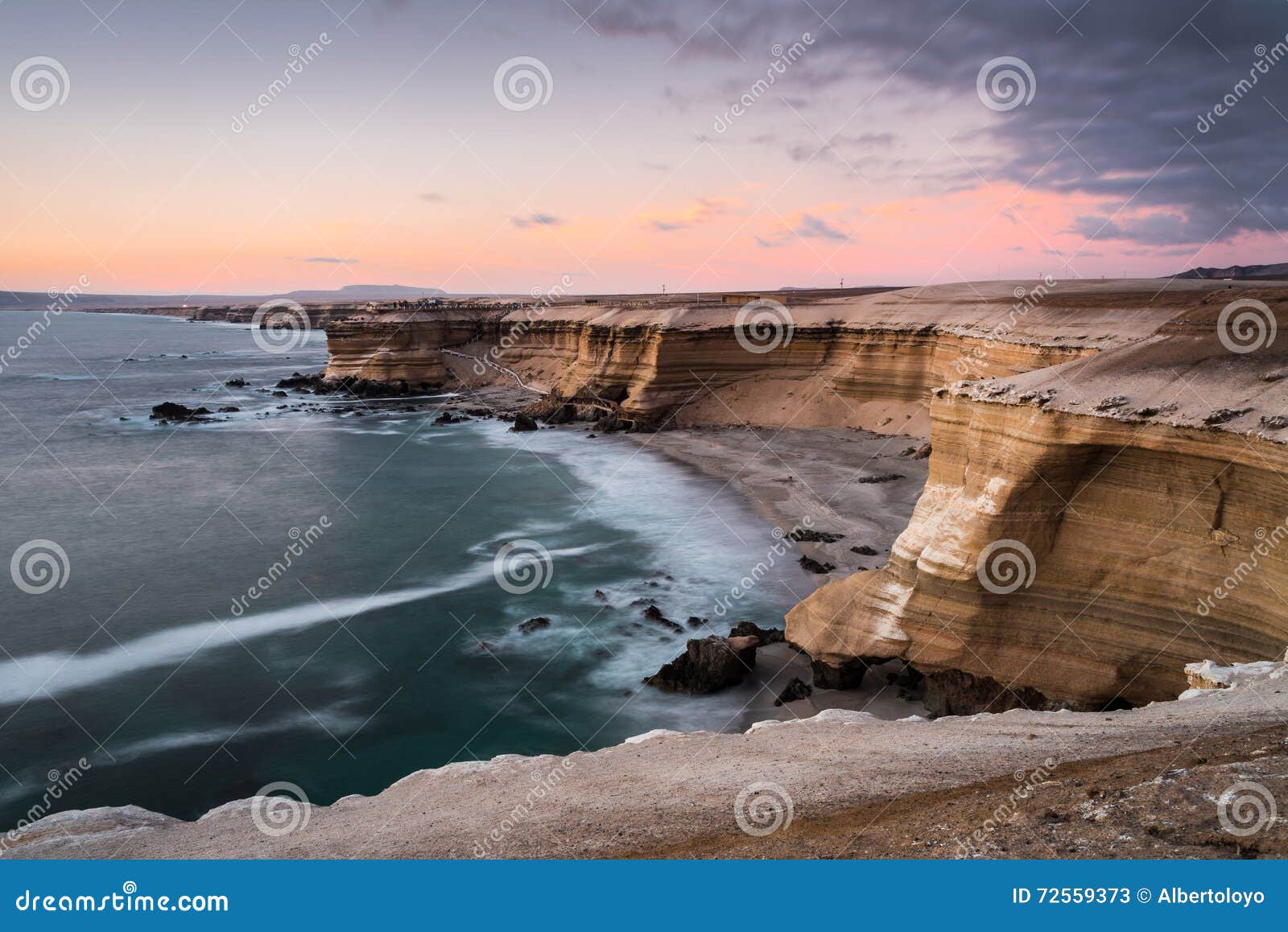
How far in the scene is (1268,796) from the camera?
217 inches

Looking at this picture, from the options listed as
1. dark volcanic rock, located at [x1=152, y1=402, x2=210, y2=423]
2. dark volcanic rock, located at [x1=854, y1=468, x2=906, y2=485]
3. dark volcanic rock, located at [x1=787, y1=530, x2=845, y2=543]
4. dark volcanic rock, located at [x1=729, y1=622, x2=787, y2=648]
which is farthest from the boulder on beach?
dark volcanic rock, located at [x1=152, y1=402, x2=210, y2=423]

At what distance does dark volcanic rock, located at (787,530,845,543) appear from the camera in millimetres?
24766

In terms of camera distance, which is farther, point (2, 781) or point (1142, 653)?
point (2, 781)

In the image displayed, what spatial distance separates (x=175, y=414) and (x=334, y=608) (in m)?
42.3

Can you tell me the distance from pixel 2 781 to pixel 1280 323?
22.9m

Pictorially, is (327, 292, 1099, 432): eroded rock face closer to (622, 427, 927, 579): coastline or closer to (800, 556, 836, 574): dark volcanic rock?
(622, 427, 927, 579): coastline

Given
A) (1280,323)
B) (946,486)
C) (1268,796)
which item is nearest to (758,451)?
(946,486)

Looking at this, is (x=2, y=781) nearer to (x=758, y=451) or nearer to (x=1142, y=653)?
(x=1142, y=653)

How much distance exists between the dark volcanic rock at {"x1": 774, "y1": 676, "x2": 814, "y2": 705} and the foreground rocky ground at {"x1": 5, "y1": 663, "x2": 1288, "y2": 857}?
5600mm

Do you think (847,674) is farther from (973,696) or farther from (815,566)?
(815,566)

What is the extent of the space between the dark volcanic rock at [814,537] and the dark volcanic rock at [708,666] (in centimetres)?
865

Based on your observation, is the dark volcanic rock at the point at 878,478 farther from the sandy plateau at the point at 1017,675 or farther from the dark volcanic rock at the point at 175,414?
the dark volcanic rock at the point at 175,414

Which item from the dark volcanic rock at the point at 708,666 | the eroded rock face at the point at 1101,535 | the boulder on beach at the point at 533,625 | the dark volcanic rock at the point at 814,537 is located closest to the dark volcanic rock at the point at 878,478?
the dark volcanic rock at the point at 814,537

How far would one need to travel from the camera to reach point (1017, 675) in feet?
43.7
